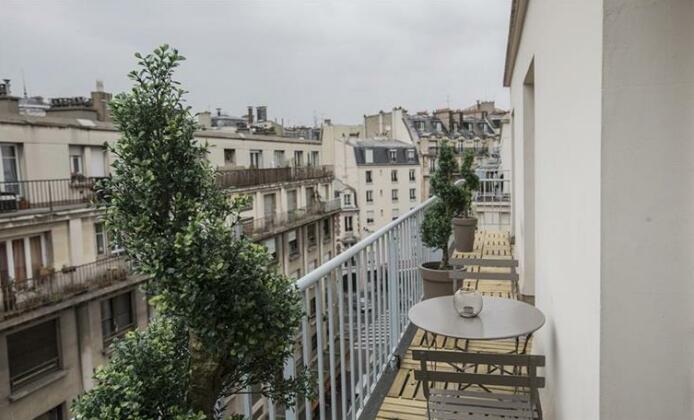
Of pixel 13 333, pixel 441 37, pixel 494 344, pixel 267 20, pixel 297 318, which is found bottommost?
pixel 13 333

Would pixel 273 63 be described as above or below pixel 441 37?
above

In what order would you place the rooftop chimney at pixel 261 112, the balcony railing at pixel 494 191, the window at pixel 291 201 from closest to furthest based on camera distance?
the balcony railing at pixel 494 191 < the window at pixel 291 201 < the rooftop chimney at pixel 261 112

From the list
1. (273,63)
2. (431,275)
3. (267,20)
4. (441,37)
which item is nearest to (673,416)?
(431,275)

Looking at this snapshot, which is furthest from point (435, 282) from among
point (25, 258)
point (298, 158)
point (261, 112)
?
point (261, 112)

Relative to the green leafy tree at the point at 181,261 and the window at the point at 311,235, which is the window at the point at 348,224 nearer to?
the window at the point at 311,235

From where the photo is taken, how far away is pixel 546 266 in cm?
230

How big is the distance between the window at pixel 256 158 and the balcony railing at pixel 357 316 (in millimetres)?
16150

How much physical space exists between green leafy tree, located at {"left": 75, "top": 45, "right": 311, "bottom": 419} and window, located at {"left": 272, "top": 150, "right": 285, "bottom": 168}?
65.8 feet

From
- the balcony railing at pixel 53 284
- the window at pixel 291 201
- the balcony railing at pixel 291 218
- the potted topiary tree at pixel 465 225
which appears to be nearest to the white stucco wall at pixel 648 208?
the potted topiary tree at pixel 465 225

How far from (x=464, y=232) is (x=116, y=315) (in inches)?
395

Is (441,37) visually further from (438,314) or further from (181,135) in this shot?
(181,135)

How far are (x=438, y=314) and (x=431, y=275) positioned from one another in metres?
1.74

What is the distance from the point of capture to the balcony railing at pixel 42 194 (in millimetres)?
10352

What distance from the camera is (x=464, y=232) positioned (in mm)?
6156
